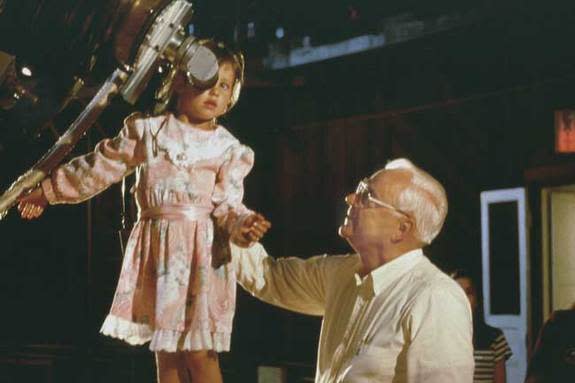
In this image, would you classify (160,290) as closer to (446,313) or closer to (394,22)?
(446,313)

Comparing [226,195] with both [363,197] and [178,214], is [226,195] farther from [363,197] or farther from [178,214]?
[363,197]

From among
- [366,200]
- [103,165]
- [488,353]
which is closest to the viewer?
[103,165]

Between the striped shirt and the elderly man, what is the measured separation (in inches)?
135

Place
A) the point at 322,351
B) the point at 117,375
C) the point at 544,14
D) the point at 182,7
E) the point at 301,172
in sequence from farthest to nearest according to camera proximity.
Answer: the point at 117,375
the point at 301,172
the point at 544,14
the point at 322,351
the point at 182,7

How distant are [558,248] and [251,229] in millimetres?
6684

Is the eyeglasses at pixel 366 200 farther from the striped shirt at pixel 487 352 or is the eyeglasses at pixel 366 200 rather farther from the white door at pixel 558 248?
the white door at pixel 558 248

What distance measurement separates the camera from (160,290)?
4.52 meters

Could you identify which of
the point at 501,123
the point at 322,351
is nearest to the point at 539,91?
the point at 501,123

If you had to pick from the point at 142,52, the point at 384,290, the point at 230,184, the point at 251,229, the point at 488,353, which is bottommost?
the point at 488,353

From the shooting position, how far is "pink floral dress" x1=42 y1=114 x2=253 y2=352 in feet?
15.0

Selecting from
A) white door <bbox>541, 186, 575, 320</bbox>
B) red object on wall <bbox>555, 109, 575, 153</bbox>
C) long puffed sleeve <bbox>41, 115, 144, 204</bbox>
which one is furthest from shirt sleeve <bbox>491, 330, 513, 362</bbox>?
long puffed sleeve <bbox>41, 115, 144, 204</bbox>

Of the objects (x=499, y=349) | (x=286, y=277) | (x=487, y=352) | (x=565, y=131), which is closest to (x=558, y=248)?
(x=565, y=131)

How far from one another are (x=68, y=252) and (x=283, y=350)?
13.4 ft

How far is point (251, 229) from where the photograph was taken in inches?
174
